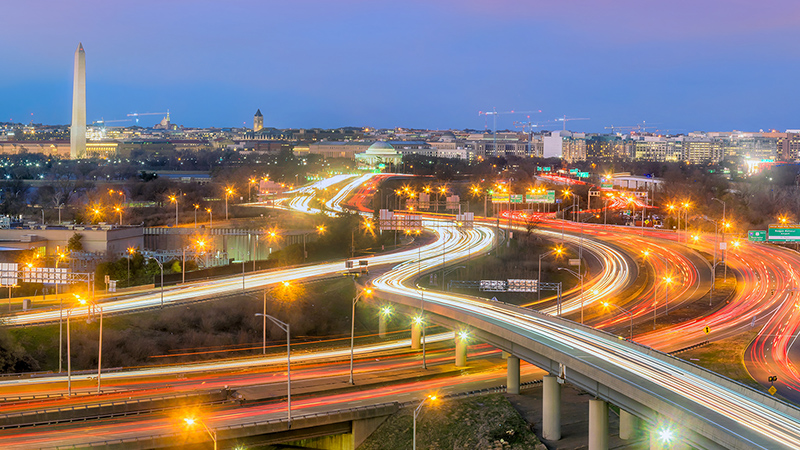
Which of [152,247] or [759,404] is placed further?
[152,247]

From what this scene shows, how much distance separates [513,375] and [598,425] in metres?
7.08

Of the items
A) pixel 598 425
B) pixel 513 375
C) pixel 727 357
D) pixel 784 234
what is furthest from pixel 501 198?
pixel 598 425

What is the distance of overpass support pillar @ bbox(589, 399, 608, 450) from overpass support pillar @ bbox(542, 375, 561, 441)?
280cm

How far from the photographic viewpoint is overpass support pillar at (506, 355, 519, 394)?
28594 mm

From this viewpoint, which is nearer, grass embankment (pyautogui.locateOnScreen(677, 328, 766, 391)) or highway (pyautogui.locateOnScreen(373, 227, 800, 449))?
highway (pyautogui.locateOnScreen(373, 227, 800, 449))

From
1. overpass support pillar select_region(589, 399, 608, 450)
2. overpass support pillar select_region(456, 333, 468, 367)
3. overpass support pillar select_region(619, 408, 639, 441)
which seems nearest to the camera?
overpass support pillar select_region(589, 399, 608, 450)

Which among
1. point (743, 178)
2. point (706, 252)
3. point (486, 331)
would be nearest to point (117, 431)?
point (486, 331)

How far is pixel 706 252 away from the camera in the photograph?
59.0m

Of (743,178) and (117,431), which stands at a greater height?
(743,178)

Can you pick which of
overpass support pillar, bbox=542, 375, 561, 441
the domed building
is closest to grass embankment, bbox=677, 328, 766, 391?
overpass support pillar, bbox=542, 375, 561, 441

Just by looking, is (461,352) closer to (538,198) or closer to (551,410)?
(551,410)

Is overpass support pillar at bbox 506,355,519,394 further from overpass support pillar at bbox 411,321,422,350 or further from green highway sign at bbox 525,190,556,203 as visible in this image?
green highway sign at bbox 525,190,556,203

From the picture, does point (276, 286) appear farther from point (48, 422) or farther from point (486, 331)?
point (48, 422)

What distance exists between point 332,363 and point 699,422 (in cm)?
1769
